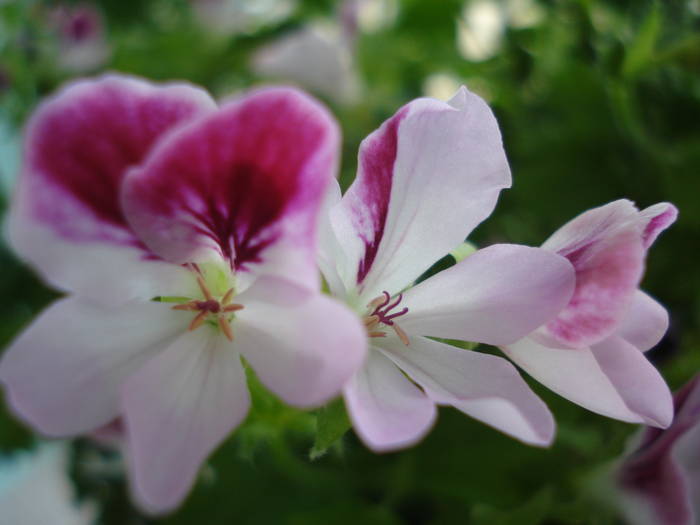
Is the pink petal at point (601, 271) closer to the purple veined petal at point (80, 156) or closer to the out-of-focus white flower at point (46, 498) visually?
the purple veined petal at point (80, 156)

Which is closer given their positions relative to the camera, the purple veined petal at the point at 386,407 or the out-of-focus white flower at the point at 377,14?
the purple veined petal at the point at 386,407

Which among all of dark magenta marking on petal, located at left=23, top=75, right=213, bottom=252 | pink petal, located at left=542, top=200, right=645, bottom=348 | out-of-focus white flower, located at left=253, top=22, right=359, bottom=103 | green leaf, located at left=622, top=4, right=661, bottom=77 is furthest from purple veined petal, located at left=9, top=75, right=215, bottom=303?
out-of-focus white flower, located at left=253, top=22, right=359, bottom=103

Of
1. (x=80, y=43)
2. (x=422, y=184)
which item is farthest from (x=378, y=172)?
(x=80, y=43)

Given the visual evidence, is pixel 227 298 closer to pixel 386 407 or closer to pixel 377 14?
pixel 386 407

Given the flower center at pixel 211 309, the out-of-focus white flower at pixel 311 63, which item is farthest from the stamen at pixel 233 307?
the out-of-focus white flower at pixel 311 63

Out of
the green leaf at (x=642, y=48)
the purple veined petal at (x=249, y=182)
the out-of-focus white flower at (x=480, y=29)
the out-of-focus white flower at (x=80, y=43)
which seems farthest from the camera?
the out-of-focus white flower at (x=80, y=43)

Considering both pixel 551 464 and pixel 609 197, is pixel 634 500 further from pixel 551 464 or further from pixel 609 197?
pixel 609 197

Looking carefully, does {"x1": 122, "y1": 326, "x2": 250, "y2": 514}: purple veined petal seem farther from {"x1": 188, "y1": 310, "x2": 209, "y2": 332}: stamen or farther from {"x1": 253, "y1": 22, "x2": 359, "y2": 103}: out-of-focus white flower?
{"x1": 253, "y1": 22, "x2": 359, "y2": 103}: out-of-focus white flower
